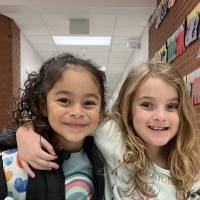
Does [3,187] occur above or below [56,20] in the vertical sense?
below

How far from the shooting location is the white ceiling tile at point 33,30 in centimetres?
563

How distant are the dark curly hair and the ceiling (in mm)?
1768

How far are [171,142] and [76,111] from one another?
A: 51 cm

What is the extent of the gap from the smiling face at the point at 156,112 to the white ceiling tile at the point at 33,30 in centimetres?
486

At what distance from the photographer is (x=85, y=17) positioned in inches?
198

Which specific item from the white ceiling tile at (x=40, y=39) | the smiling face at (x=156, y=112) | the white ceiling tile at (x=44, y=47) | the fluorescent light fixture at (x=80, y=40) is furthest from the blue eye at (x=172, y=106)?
the white ceiling tile at (x=44, y=47)

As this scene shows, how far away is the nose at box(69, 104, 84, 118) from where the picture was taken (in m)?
1.04

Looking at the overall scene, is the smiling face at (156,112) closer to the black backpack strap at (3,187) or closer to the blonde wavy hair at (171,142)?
the blonde wavy hair at (171,142)

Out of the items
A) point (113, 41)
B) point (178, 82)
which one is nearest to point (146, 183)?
point (178, 82)

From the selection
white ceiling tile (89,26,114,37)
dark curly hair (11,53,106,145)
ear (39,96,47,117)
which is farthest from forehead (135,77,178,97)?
white ceiling tile (89,26,114,37)

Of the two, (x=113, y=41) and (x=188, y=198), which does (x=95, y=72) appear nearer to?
(x=188, y=198)

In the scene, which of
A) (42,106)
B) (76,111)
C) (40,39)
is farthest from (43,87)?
(40,39)

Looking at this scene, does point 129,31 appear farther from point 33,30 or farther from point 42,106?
point 42,106

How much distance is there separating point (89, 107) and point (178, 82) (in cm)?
40
